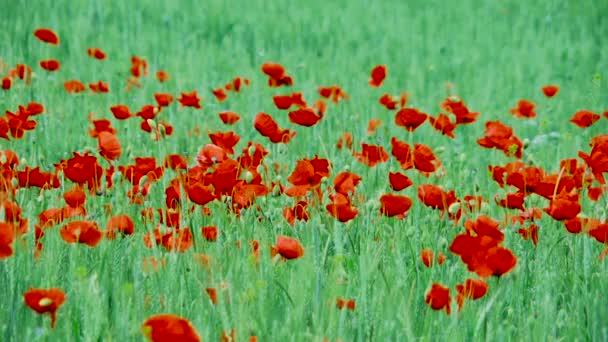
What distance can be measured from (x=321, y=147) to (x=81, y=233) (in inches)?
66.7

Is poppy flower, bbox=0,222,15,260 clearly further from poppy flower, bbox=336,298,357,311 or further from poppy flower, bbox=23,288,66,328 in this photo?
poppy flower, bbox=336,298,357,311

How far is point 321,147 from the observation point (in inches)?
120

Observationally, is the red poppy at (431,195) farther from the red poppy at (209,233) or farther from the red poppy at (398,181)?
the red poppy at (209,233)

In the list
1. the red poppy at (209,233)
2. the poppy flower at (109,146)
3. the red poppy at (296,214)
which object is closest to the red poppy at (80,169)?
the poppy flower at (109,146)

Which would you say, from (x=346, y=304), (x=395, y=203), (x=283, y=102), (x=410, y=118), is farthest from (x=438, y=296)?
(x=283, y=102)

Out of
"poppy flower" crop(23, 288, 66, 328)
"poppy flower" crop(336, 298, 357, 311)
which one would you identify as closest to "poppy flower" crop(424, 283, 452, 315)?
"poppy flower" crop(336, 298, 357, 311)

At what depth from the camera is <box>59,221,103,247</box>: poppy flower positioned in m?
1.41

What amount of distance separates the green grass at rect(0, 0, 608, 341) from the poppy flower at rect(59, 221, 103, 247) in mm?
54

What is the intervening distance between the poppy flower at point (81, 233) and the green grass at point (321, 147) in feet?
0.18

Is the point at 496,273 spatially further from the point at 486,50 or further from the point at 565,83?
the point at 486,50

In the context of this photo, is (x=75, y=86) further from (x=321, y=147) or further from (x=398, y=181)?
(x=398, y=181)

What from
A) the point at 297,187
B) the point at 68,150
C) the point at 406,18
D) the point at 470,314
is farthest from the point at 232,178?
the point at 406,18

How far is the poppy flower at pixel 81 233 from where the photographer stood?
141 cm

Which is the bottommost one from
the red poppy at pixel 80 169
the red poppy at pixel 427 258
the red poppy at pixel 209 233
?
the red poppy at pixel 427 258
